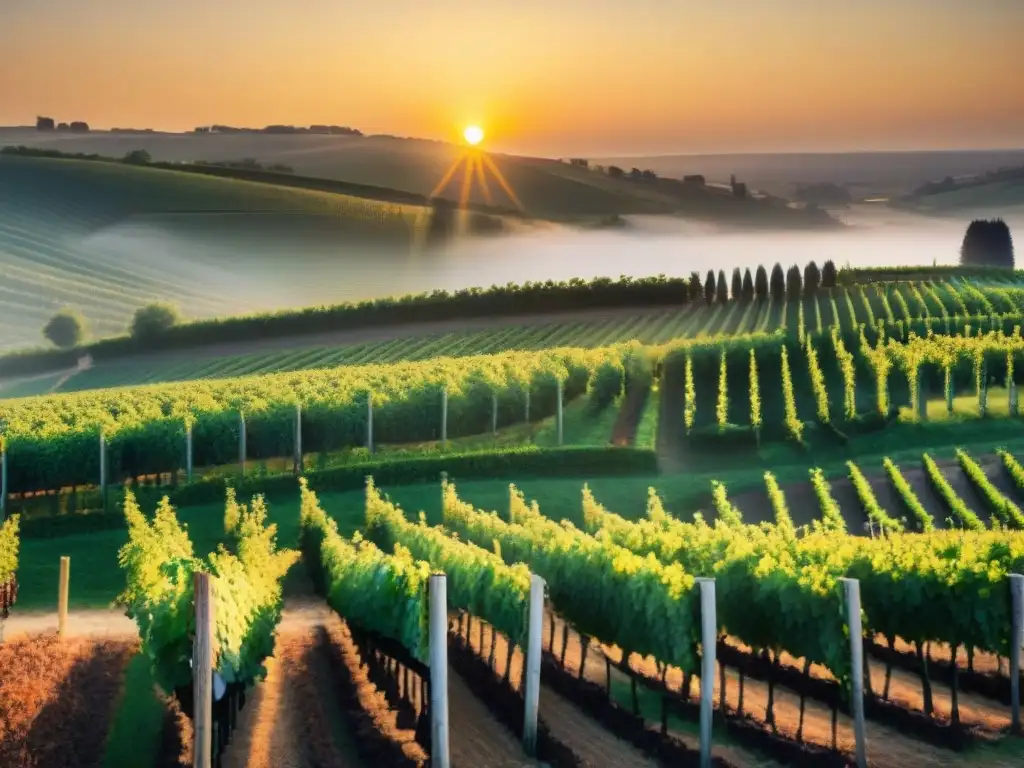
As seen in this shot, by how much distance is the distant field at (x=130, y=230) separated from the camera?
40312 mm

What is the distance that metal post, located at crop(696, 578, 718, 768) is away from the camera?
30.3ft

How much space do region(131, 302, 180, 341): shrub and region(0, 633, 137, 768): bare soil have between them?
77.2 ft

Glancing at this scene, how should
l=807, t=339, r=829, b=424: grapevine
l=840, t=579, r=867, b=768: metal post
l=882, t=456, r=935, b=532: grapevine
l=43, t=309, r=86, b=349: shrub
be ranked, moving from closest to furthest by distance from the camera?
l=840, t=579, r=867, b=768: metal post < l=882, t=456, r=935, b=532: grapevine < l=807, t=339, r=829, b=424: grapevine < l=43, t=309, r=86, b=349: shrub

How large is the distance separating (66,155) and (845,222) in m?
25.5

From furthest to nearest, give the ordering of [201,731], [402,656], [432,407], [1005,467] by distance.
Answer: [432,407], [1005,467], [402,656], [201,731]

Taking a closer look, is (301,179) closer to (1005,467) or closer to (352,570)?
(1005,467)

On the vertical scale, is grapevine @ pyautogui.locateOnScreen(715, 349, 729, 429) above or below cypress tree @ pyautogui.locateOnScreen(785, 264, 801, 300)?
below

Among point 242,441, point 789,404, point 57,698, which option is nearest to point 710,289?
point 789,404

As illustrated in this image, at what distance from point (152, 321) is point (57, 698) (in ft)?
86.9

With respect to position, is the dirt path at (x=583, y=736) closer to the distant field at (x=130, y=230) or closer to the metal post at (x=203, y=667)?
the metal post at (x=203, y=667)

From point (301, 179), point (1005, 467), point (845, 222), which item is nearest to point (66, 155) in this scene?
point (301, 179)

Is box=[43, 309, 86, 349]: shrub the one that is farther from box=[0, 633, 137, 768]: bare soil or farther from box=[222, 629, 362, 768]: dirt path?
box=[222, 629, 362, 768]: dirt path

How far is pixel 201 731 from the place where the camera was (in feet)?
27.1

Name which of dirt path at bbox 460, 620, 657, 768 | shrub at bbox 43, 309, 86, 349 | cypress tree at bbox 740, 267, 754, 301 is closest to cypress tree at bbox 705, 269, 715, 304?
cypress tree at bbox 740, 267, 754, 301
